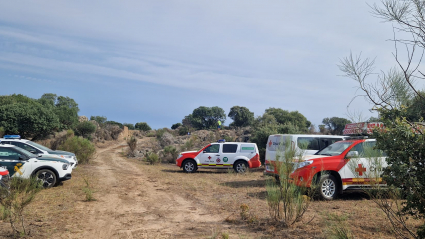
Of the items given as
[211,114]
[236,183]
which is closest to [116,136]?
[211,114]

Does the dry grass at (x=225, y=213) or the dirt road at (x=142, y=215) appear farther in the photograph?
the dirt road at (x=142, y=215)

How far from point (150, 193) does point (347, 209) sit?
20.2 feet

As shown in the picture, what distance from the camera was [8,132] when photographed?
2853cm

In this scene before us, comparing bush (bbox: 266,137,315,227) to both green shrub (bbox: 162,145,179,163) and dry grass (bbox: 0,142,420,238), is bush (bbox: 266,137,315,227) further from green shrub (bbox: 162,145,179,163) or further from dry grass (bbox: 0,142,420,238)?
green shrub (bbox: 162,145,179,163)

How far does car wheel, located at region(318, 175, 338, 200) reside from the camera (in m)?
9.33

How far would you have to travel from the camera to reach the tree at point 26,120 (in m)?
28.3

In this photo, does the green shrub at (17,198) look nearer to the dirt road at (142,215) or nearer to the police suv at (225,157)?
the dirt road at (142,215)

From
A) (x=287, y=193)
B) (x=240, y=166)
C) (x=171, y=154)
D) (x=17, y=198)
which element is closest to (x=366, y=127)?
(x=287, y=193)

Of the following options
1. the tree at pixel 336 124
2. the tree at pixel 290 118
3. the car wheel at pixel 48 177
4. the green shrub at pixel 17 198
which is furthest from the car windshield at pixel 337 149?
the tree at pixel 336 124

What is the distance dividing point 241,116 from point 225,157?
41.8 metres

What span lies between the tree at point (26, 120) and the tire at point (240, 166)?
20170mm

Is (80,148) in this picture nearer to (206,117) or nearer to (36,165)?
(36,165)

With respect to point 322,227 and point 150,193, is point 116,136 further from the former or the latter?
point 322,227

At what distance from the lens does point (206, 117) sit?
208 ft
